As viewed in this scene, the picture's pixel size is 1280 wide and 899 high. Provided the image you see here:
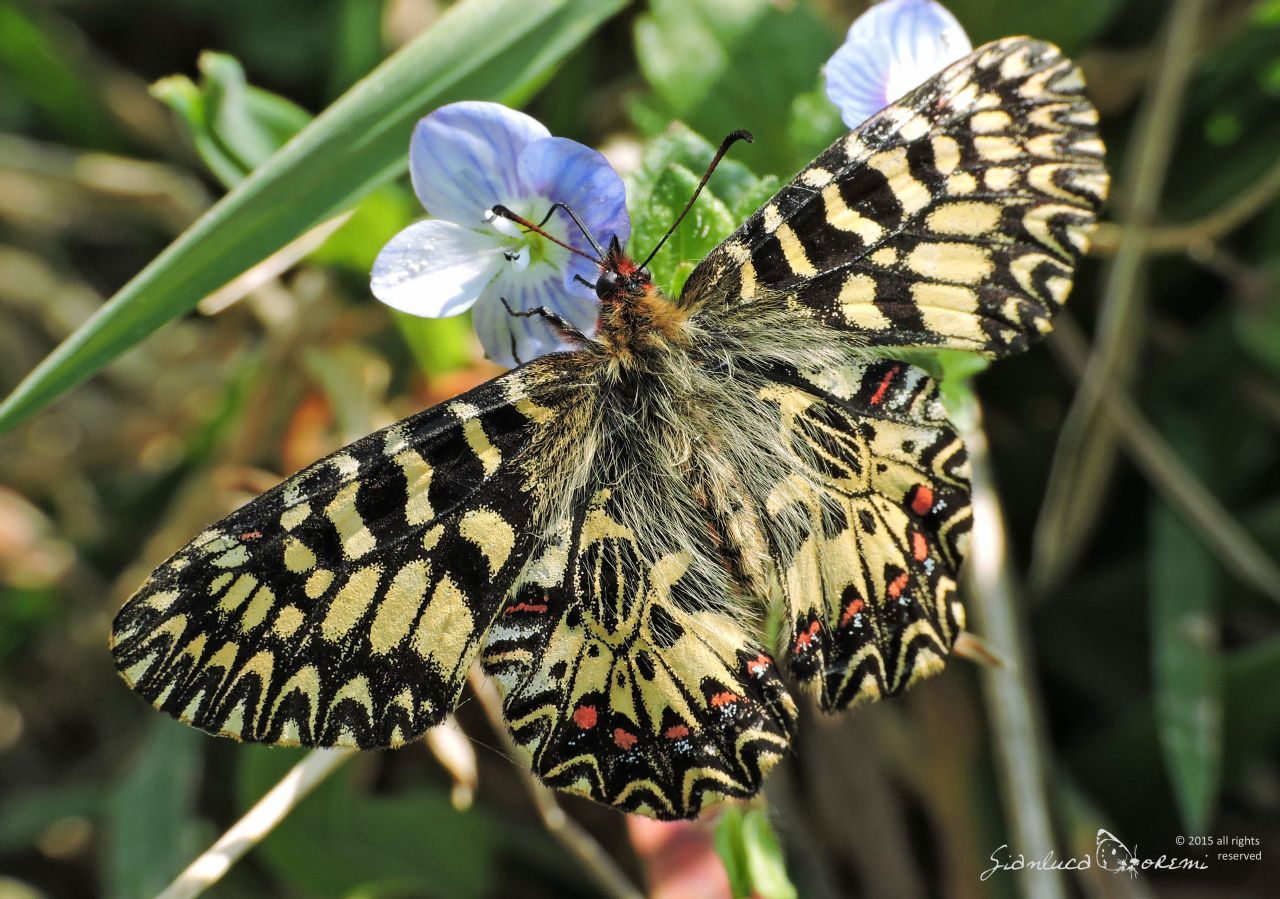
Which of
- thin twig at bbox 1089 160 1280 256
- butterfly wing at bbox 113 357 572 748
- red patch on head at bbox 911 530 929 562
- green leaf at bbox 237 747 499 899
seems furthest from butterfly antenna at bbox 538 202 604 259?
thin twig at bbox 1089 160 1280 256

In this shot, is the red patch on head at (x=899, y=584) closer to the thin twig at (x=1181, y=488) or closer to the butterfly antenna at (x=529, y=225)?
the butterfly antenna at (x=529, y=225)

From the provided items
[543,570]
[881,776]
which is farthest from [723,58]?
[881,776]

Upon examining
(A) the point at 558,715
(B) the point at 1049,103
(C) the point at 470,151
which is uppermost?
(C) the point at 470,151

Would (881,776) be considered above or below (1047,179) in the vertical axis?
below

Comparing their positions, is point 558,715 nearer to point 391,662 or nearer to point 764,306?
point 391,662

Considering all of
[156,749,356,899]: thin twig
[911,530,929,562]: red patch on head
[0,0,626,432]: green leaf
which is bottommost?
[911,530,929,562]: red patch on head

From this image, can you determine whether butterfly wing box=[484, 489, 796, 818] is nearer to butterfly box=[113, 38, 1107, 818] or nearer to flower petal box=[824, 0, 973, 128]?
butterfly box=[113, 38, 1107, 818]
